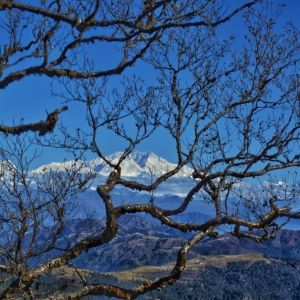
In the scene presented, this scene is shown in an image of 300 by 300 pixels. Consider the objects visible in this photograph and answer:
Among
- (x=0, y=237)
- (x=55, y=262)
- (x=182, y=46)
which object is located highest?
(x=182, y=46)

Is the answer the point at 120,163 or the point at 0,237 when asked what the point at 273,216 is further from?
the point at 0,237

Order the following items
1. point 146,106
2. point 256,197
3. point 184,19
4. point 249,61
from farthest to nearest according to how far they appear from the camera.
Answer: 1. point 256,197
2. point 146,106
3. point 249,61
4. point 184,19

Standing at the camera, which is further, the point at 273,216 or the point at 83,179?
the point at 83,179

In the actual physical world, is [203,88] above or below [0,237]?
above

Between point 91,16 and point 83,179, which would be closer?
point 91,16

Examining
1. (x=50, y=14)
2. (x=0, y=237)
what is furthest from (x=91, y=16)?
(x=0, y=237)

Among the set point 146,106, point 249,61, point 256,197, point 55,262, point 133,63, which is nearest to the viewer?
point 55,262

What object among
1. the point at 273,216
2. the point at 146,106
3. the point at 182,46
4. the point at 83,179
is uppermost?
the point at 182,46

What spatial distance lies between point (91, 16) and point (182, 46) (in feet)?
15.2

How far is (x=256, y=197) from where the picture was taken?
14539 mm

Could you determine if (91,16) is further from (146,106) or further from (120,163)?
(146,106)

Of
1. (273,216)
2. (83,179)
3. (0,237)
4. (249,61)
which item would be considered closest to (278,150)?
(273,216)

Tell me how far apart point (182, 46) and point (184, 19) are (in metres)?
3.13

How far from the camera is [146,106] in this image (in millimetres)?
12703
